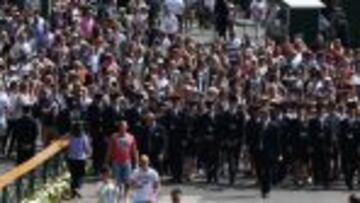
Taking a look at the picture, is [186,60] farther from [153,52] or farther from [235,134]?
[235,134]

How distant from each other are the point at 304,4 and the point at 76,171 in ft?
52.9

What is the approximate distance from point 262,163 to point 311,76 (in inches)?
186

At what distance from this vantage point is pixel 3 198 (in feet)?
82.7

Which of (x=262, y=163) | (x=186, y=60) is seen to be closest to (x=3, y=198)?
(x=262, y=163)

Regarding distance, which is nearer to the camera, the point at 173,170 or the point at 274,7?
the point at 173,170

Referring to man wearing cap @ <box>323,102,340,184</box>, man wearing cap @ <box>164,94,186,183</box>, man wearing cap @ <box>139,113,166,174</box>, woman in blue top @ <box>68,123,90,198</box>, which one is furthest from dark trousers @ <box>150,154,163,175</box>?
man wearing cap @ <box>323,102,340,184</box>

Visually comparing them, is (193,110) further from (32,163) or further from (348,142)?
(32,163)

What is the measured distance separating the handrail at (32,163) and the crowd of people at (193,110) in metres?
0.34

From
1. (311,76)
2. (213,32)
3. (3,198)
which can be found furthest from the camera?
(213,32)

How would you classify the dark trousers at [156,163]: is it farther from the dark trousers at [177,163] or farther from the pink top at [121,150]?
the pink top at [121,150]

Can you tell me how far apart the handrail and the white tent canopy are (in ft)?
48.6

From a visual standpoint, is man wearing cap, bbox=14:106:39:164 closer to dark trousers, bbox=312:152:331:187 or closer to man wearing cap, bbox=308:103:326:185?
man wearing cap, bbox=308:103:326:185

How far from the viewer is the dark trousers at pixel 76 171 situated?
31.9m

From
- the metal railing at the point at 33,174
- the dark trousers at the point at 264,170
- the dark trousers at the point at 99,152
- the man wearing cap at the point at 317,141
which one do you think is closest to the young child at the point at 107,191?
the metal railing at the point at 33,174
